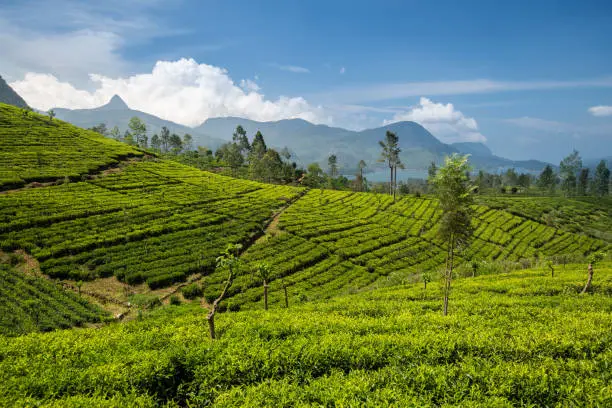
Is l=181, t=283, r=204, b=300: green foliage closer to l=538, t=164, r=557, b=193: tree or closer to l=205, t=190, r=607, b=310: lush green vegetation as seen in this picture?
l=205, t=190, r=607, b=310: lush green vegetation

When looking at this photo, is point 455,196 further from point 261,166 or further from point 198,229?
point 261,166

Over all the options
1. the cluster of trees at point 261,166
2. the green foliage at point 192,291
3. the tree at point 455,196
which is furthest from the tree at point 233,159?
the tree at point 455,196

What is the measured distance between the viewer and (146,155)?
85.1 meters

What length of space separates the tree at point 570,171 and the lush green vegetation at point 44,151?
181 metres

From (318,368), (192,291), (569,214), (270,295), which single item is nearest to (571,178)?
(569,214)

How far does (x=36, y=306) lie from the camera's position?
22688 mm

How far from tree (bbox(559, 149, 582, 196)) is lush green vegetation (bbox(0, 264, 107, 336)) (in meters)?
185

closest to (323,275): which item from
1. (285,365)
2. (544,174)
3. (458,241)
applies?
(458,241)

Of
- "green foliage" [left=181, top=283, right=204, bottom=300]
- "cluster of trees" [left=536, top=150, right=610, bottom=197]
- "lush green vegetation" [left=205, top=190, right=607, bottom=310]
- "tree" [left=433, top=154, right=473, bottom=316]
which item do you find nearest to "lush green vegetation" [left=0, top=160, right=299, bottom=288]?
"green foliage" [left=181, top=283, right=204, bottom=300]

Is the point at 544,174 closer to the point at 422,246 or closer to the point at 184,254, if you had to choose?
the point at 422,246

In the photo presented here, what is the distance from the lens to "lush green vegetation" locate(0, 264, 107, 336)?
2034cm

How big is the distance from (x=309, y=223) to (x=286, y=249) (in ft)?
39.7

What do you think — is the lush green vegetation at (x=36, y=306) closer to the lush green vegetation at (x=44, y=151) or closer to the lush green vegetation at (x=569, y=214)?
the lush green vegetation at (x=44, y=151)

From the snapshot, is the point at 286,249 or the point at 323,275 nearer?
the point at 323,275
